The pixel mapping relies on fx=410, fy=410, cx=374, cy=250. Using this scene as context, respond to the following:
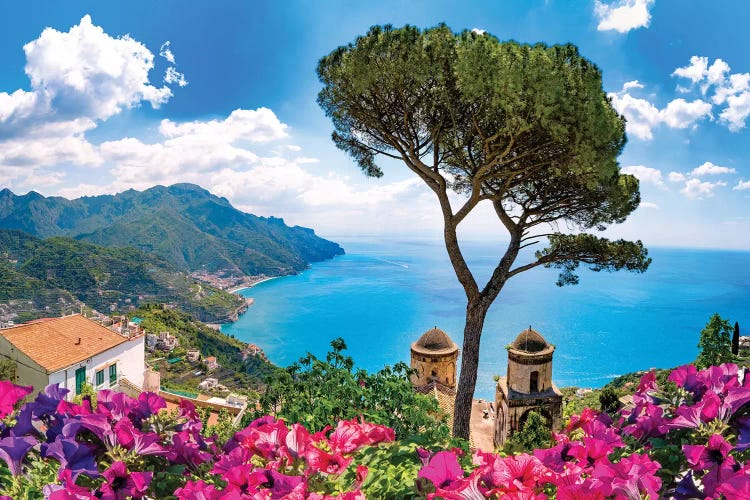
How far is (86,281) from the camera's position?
3017 inches

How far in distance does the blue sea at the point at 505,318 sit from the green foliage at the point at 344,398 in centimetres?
4863

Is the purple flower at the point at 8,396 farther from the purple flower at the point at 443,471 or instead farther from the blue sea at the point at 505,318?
the blue sea at the point at 505,318

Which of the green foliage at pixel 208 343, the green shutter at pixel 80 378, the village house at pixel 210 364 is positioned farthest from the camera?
the green foliage at pixel 208 343

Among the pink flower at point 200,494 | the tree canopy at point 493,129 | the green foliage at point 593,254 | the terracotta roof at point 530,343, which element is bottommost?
the terracotta roof at point 530,343

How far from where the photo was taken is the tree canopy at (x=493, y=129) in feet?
19.5

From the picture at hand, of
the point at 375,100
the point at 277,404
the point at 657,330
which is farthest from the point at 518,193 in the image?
the point at 657,330

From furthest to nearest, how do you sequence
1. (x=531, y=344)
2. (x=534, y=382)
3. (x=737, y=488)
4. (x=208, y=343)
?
(x=208, y=343), (x=534, y=382), (x=531, y=344), (x=737, y=488)

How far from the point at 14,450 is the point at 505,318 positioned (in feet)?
298

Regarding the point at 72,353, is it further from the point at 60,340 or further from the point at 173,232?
the point at 173,232

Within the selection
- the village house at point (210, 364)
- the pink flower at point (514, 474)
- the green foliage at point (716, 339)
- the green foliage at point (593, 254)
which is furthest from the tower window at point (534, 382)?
the village house at point (210, 364)

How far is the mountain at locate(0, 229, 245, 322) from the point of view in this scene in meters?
59.5

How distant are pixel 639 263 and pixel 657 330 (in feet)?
294

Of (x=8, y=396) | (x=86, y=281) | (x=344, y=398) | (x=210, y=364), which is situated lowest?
(x=210, y=364)

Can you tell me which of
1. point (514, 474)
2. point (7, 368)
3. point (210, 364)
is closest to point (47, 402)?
point (514, 474)
